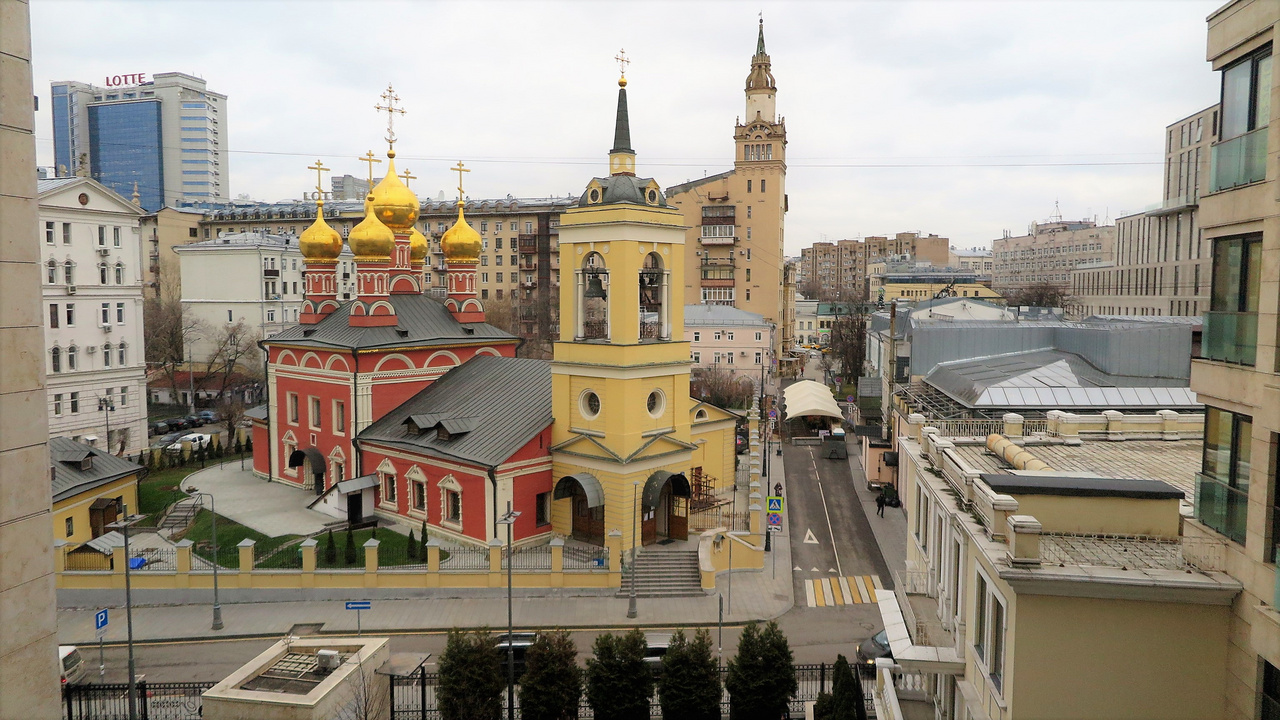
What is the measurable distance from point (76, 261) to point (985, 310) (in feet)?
163

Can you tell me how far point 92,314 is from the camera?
39.4 meters

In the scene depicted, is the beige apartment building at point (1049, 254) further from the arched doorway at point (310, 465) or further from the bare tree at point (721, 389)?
the arched doorway at point (310, 465)

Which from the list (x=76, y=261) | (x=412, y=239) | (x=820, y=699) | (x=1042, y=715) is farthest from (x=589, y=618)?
(x=76, y=261)

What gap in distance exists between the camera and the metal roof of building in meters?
63.2

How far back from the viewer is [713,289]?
74.1 m

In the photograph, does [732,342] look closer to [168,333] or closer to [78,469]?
[168,333]

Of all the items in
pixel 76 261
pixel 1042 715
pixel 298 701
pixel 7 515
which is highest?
pixel 76 261

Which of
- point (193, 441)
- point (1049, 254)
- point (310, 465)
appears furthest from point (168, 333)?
point (1049, 254)

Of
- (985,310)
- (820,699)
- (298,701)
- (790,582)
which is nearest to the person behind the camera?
(298,701)

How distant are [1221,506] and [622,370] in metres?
17.0

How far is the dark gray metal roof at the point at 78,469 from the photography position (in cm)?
2639

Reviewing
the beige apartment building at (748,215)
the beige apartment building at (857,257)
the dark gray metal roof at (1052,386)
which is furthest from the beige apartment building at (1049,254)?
the dark gray metal roof at (1052,386)

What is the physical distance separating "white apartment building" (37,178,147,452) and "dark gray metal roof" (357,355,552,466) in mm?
18547

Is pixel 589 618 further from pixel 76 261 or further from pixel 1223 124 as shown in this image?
pixel 76 261
